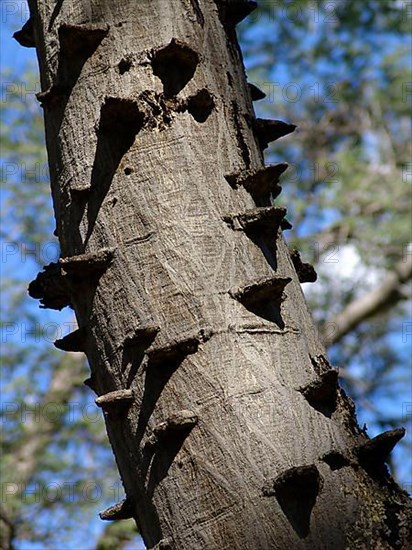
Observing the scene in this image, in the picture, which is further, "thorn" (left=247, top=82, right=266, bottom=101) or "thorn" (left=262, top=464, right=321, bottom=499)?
"thorn" (left=247, top=82, right=266, bottom=101)

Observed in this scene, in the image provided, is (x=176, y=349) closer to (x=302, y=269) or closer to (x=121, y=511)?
(x=121, y=511)

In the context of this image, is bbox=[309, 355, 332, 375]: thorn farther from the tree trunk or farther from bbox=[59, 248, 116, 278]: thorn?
bbox=[59, 248, 116, 278]: thorn

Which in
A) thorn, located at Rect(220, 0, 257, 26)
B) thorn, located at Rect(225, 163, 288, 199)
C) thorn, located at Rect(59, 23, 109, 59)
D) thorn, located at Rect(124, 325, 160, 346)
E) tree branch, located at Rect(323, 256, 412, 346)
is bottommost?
thorn, located at Rect(124, 325, 160, 346)

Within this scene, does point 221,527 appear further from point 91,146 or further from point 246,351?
point 91,146

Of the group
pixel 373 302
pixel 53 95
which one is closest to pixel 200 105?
pixel 53 95

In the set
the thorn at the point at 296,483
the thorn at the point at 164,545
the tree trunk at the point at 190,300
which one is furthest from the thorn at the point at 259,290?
the thorn at the point at 164,545

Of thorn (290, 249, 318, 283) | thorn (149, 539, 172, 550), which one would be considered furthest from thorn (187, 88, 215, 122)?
thorn (149, 539, 172, 550)

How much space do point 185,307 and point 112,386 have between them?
22 cm

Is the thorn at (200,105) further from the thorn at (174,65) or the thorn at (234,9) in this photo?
the thorn at (234,9)

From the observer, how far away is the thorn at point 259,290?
1.71m

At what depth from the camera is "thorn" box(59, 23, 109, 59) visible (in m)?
2.00

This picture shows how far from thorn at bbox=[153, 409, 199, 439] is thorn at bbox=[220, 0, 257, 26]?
1.11 metres

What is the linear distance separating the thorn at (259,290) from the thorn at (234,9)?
2.74 ft

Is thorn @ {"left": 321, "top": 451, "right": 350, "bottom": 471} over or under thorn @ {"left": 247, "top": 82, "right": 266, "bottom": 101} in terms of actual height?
under
